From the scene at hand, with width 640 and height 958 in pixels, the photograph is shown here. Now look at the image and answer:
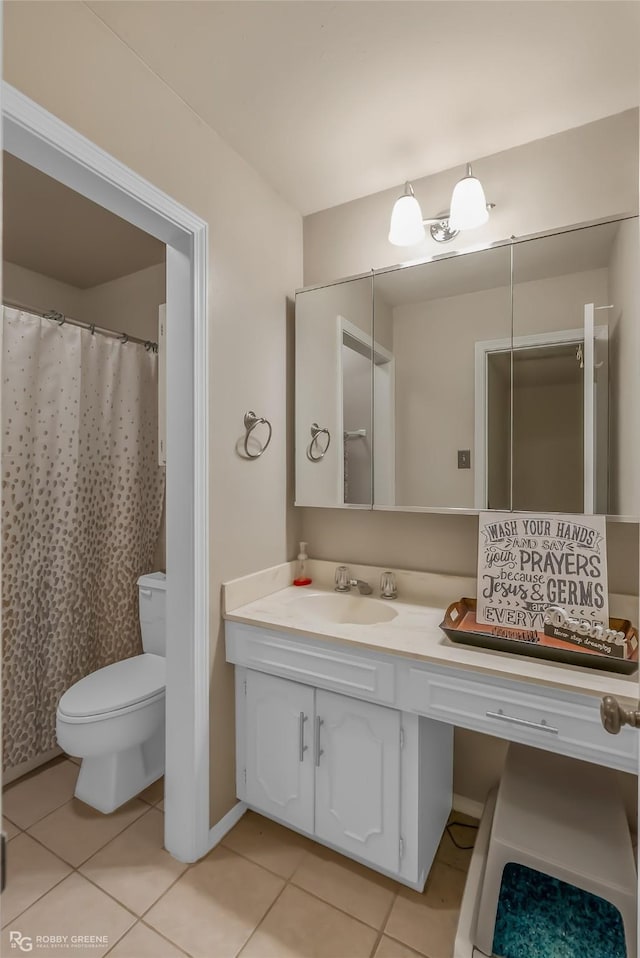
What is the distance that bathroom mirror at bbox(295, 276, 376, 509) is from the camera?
79.3 inches

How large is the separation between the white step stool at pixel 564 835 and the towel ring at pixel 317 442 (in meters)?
1.29

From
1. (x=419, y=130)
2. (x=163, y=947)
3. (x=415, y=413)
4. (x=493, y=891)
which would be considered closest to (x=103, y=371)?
(x=415, y=413)

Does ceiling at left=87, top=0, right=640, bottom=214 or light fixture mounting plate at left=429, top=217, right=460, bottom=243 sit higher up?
ceiling at left=87, top=0, right=640, bottom=214

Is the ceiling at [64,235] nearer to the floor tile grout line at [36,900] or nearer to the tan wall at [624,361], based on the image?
the tan wall at [624,361]

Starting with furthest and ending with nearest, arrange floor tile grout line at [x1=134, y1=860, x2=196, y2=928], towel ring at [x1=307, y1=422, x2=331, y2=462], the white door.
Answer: towel ring at [x1=307, y1=422, x2=331, y2=462]
the white door
floor tile grout line at [x1=134, y1=860, x2=196, y2=928]

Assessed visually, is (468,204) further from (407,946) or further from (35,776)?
(35,776)

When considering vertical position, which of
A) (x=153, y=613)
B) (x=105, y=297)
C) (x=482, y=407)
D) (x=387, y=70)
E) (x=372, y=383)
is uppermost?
(x=387, y=70)

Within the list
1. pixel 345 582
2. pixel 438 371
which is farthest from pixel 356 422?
pixel 345 582

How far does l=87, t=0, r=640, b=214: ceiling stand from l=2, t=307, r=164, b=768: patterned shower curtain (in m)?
1.19

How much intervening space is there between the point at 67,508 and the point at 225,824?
1.45m

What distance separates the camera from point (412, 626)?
5.53 feet

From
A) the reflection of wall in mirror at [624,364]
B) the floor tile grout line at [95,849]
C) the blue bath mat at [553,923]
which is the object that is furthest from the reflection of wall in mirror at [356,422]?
the floor tile grout line at [95,849]

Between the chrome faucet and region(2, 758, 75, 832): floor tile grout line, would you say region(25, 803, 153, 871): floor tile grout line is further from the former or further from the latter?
the chrome faucet

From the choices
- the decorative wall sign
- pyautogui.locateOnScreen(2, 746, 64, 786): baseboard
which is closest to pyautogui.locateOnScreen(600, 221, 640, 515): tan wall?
the decorative wall sign
